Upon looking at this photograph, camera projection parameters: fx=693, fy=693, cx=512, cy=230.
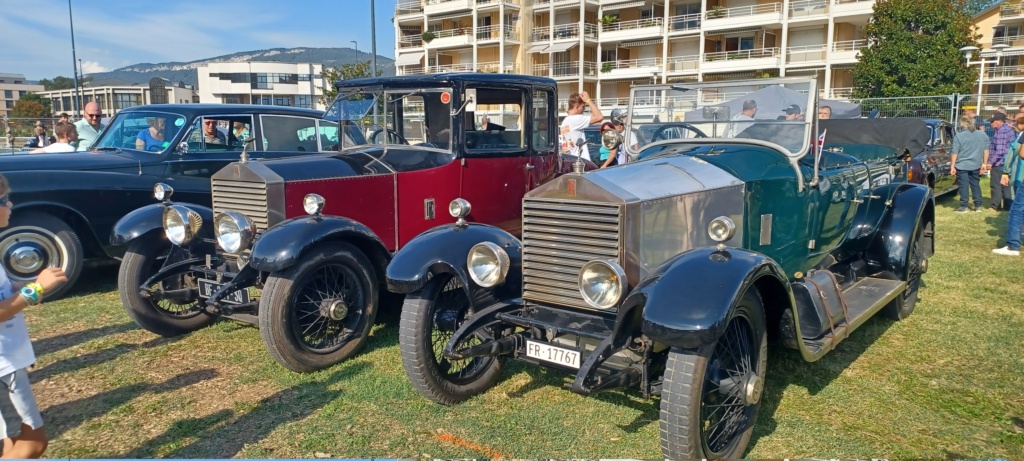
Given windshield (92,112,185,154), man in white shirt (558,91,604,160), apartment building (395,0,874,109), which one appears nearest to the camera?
windshield (92,112,185,154)

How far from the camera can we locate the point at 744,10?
37094 millimetres

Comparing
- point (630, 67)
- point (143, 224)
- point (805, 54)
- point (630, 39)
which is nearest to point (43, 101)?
point (630, 67)

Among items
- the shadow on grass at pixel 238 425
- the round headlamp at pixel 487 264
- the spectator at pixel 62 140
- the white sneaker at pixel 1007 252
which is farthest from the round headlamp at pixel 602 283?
the spectator at pixel 62 140

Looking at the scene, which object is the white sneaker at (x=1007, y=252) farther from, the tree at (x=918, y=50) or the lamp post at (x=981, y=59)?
the tree at (x=918, y=50)

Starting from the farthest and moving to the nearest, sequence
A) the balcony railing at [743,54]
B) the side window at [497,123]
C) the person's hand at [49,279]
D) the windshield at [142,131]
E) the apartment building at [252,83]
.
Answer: the apartment building at [252,83] < the balcony railing at [743,54] < the windshield at [142,131] < the side window at [497,123] < the person's hand at [49,279]

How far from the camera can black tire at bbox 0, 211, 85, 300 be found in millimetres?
6465

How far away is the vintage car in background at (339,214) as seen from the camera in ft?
15.4

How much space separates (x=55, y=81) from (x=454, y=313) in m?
139

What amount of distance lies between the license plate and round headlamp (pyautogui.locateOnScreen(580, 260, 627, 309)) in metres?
2.57

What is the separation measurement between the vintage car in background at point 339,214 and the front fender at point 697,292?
1.60 meters

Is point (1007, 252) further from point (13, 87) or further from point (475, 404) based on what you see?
point (13, 87)

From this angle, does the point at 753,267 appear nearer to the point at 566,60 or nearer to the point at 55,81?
the point at 566,60

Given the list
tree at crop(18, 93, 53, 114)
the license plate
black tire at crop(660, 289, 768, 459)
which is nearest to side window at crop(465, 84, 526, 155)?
the license plate

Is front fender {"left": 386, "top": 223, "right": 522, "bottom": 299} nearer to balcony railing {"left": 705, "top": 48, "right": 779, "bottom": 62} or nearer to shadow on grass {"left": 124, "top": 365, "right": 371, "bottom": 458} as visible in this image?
shadow on grass {"left": 124, "top": 365, "right": 371, "bottom": 458}
